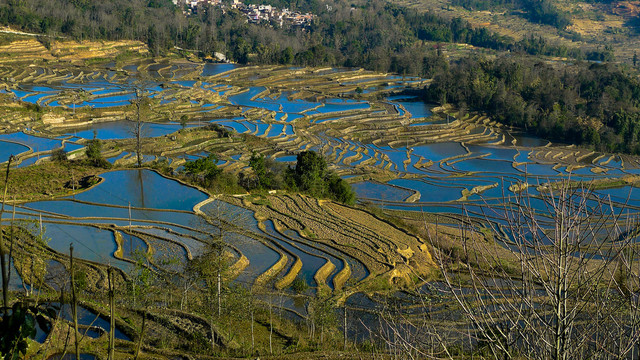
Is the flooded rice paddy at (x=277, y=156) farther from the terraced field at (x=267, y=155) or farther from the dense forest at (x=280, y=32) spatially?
the dense forest at (x=280, y=32)

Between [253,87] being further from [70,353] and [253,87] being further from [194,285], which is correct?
[70,353]

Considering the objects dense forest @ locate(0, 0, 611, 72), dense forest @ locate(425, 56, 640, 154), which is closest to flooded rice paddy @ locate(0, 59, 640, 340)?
dense forest @ locate(425, 56, 640, 154)

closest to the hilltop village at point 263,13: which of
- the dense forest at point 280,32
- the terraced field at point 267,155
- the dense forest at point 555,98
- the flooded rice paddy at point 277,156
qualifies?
the dense forest at point 280,32

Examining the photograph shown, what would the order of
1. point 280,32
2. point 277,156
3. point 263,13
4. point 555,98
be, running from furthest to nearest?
point 263,13 → point 280,32 → point 555,98 → point 277,156

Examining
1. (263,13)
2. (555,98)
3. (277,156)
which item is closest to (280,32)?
(263,13)

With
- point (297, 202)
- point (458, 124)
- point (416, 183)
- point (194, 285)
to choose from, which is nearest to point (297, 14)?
point (458, 124)

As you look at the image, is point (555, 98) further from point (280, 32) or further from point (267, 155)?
point (280, 32)
